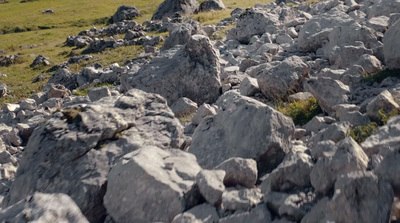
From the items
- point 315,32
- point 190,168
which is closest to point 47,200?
point 190,168

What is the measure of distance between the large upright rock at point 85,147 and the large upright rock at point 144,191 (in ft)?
1.47

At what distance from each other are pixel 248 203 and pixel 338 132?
202 centimetres

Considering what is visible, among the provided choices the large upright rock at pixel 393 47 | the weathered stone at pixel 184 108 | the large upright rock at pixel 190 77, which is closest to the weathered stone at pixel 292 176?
the large upright rock at pixel 393 47

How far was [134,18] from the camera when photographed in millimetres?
55344

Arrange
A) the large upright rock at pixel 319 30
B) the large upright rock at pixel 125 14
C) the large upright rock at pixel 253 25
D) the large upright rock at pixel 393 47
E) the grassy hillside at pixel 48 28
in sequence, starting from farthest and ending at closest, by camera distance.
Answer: the large upright rock at pixel 125 14
the grassy hillside at pixel 48 28
the large upright rock at pixel 253 25
the large upright rock at pixel 319 30
the large upright rock at pixel 393 47

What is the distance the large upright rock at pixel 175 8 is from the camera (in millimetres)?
46938

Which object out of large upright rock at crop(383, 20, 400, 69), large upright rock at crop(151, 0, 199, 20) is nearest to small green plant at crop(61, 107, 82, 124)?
large upright rock at crop(383, 20, 400, 69)

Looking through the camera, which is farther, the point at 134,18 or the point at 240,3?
the point at 134,18

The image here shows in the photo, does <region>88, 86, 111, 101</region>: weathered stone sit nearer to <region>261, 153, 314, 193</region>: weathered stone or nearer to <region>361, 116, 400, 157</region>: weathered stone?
<region>261, 153, 314, 193</region>: weathered stone

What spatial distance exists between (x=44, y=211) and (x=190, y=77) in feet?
28.6

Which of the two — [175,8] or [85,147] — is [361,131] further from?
[175,8]

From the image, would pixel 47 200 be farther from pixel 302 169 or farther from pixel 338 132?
pixel 338 132

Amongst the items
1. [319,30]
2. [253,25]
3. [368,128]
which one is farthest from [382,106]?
[253,25]

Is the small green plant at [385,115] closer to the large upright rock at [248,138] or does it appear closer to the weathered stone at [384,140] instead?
the weathered stone at [384,140]
